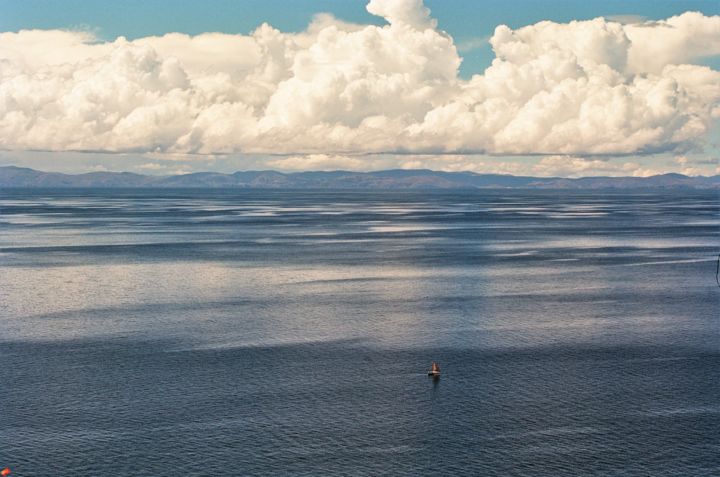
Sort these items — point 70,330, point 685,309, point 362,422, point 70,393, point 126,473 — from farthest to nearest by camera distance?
point 685,309 < point 70,330 < point 70,393 < point 362,422 < point 126,473

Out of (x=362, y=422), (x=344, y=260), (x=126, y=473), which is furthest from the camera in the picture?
(x=344, y=260)

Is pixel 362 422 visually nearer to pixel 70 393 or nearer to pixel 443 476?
pixel 443 476

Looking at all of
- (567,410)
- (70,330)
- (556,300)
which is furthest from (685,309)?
(70,330)

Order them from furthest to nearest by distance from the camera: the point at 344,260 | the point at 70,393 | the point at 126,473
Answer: the point at 344,260 < the point at 70,393 < the point at 126,473

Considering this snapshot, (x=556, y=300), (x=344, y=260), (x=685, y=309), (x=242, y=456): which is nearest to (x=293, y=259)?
(x=344, y=260)

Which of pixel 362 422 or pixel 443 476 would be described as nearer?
pixel 443 476

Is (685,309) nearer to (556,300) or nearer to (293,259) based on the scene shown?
Answer: (556,300)
